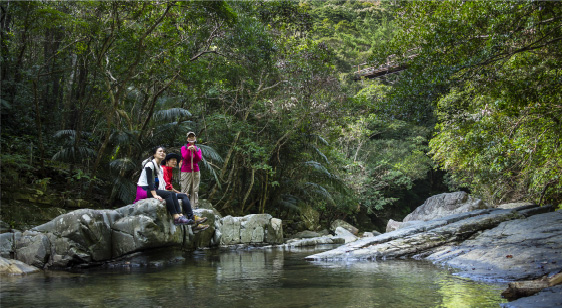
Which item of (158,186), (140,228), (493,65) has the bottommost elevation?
(140,228)

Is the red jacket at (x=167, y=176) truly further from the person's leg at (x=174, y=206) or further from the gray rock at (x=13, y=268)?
the gray rock at (x=13, y=268)

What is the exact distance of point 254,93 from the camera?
53.7 feet

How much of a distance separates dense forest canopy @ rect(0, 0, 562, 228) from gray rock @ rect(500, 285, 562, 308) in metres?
4.54

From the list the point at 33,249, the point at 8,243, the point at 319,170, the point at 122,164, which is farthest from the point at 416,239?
the point at 319,170

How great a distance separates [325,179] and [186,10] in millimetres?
10580

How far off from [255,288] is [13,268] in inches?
165

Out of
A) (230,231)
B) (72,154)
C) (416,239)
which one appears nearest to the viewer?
(416,239)

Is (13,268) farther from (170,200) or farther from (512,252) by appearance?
(512,252)

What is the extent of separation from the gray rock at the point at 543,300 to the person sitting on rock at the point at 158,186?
20.2 feet

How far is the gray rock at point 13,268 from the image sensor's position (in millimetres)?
6275

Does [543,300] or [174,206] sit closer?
[543,300]

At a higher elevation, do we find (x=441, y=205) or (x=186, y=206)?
(x=186, y=206)

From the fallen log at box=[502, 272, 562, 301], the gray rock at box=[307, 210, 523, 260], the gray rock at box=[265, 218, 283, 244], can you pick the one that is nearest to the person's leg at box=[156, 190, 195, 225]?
the gray rock at box=[307, 210, 523, 260]

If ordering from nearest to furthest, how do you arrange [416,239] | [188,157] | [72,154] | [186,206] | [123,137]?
1. [186,206]
2. [416,239]
3. [188,157]
4. [72,154]
5. [123,137]
